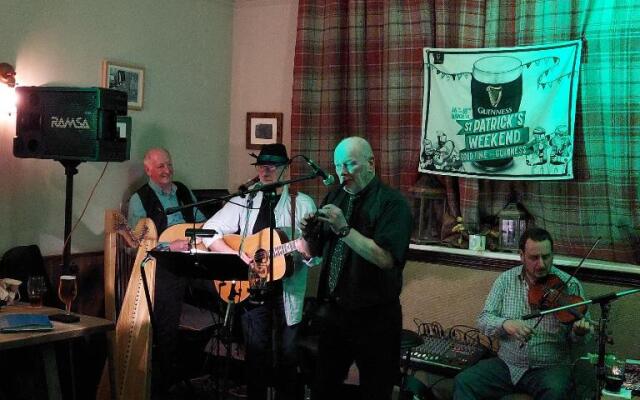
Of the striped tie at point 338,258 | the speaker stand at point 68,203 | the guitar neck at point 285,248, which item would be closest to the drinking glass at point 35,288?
the speaker stand at point 68,203

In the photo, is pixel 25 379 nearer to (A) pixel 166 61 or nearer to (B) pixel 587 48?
(A) pixel 166 61

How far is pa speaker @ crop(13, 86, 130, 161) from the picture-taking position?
12.5 feet

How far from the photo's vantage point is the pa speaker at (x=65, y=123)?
380 cm

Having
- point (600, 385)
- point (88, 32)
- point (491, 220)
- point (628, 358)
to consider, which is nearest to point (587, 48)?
point (491, 220)

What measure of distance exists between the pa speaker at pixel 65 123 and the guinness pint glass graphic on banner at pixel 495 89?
7.20 feet

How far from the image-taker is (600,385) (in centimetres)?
284

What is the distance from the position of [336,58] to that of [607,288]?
239 cm

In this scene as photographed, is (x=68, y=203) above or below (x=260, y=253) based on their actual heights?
above

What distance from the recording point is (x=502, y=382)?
344 centimetres

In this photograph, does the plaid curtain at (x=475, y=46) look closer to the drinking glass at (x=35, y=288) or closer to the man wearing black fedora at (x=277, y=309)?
the man wearing black fedora at (x=277, y=309)

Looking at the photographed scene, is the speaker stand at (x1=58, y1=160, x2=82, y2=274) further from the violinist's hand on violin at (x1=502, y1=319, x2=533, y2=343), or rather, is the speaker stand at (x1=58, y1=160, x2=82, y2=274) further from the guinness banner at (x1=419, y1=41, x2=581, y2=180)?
the violinist's hand on violin at (x1=502, y1=319, x2=533, y2=343)

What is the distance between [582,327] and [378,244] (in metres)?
1.03

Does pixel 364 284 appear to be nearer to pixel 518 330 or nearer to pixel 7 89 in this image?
pixel 518 330

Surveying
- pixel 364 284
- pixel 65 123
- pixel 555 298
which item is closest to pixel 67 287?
pixel 65 123
